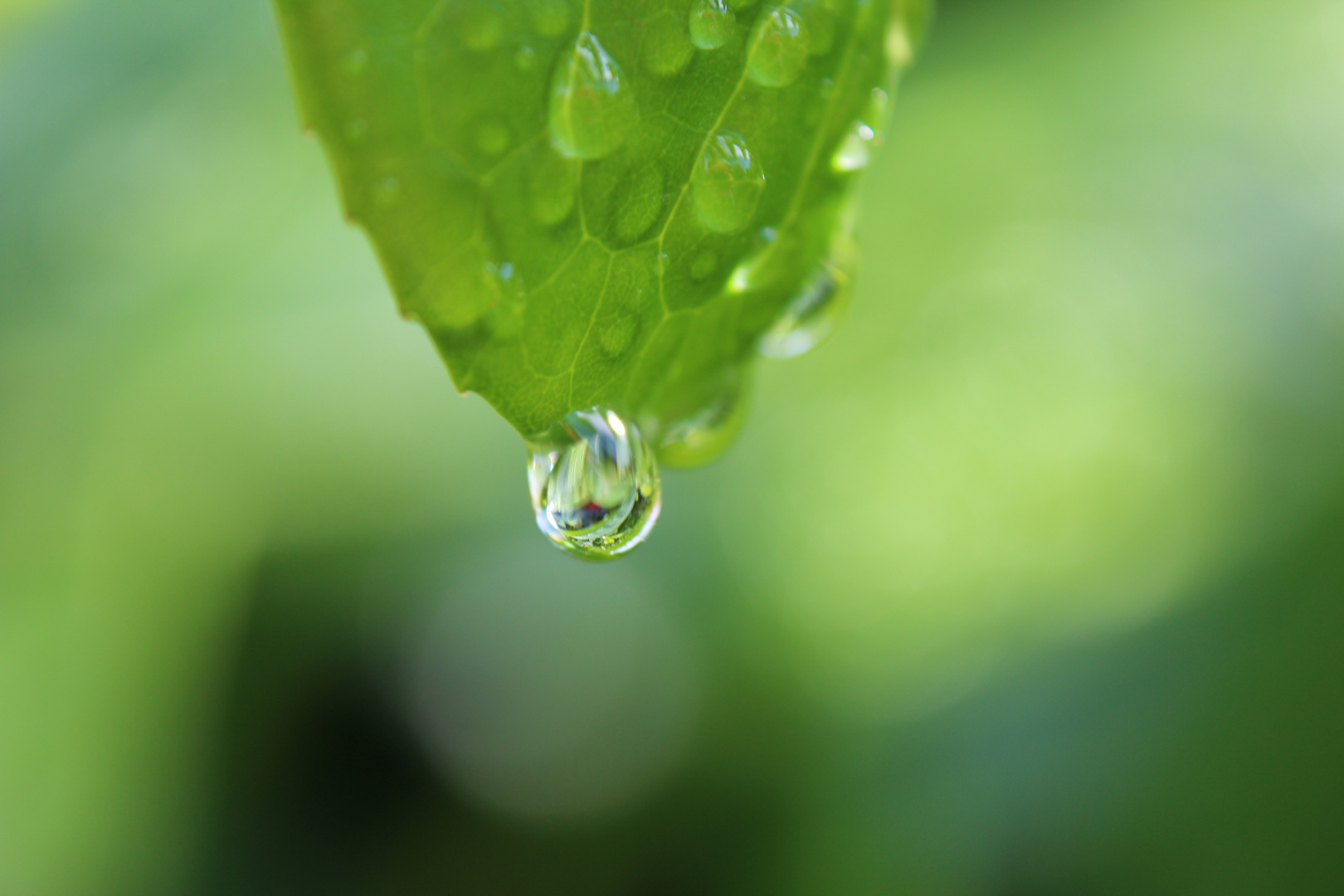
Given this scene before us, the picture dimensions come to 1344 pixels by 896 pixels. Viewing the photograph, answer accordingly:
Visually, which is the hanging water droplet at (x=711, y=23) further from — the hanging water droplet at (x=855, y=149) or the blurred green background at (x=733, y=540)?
the blurred green background at (x=733, y=540)

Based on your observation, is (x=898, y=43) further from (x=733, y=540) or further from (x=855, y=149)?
(x=733, y=540)

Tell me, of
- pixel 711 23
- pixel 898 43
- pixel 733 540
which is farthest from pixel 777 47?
pixel 733 540

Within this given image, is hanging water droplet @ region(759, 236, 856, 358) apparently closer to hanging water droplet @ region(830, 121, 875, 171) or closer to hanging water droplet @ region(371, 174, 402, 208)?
hanging water droplet @ region(830, 121, 875, 171)

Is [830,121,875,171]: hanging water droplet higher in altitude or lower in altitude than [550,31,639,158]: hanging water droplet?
higher

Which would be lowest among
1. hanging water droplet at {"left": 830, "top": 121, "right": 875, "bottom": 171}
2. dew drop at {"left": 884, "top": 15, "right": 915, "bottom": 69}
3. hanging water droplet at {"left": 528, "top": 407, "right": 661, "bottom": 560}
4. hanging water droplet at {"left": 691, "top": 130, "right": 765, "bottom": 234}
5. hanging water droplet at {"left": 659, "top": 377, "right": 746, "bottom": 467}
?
hanging water droplet at {"left": 528, "top": 407, "right": 661, "bottom": 560}

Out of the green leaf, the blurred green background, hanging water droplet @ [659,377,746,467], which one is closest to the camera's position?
the green leaf

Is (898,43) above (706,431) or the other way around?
above

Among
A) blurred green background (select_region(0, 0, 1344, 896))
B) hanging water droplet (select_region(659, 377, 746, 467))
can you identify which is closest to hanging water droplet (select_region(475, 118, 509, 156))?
hanging water droplet (select_region(659, 377, 746, 467))
